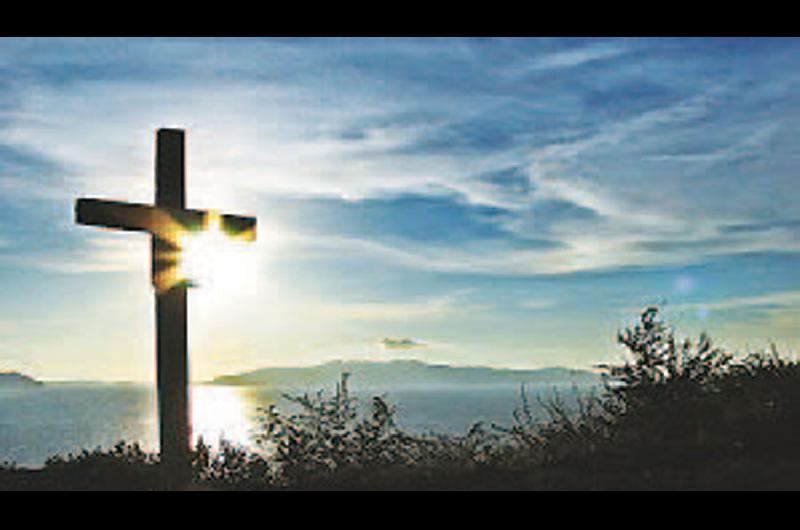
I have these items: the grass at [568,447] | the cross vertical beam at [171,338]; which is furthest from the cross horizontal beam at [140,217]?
the grass at [568,447]

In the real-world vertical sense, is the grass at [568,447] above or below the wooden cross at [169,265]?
below

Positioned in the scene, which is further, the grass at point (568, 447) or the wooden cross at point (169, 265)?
the wooden cross at point (169, 265)

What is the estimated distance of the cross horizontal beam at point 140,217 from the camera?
815 cm

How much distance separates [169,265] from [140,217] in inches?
23.8

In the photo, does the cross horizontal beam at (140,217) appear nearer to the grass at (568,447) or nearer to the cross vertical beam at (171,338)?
the cross vertical beam at (171,338)

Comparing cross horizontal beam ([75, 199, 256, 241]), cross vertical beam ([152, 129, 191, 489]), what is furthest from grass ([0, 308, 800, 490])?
cross horizontal beam ([75, 199, 256, 241])

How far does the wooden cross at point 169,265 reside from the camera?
8105 mm

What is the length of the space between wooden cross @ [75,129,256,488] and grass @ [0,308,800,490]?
14.0 inches

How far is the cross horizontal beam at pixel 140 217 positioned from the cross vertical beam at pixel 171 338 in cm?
10
